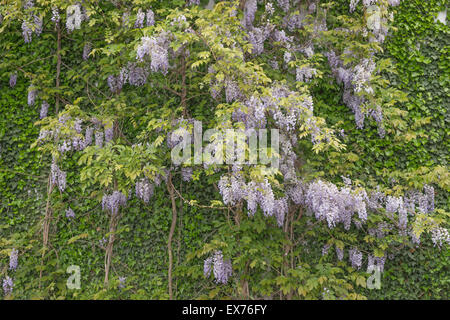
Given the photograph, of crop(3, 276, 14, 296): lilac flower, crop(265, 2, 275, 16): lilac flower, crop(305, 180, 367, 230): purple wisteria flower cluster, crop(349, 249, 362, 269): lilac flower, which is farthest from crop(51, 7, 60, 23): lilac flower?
crop(349, 249, 362, 269): lilac flower

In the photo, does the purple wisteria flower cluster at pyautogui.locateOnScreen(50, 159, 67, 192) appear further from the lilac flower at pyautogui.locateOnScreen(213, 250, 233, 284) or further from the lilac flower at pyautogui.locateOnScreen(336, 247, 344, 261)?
the lilac flower at pyautogui.locateOnScreen(336, 247, 344, 261)

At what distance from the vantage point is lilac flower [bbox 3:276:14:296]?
14.4 ft

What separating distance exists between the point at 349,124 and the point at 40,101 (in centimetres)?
312

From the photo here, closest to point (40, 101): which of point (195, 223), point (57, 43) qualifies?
point (57, 43)

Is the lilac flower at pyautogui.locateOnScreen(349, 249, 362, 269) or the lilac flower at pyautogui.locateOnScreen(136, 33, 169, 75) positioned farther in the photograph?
the lilac flower at pyautogui.locateOnScreen(349, 249, 362, 269)

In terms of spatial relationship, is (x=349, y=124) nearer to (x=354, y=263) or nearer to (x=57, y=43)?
(x=354, y=263)

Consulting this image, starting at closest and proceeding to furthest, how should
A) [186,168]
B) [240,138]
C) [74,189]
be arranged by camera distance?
[240,138] < [186,168] < [74,189]

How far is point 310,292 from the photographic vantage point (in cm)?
401

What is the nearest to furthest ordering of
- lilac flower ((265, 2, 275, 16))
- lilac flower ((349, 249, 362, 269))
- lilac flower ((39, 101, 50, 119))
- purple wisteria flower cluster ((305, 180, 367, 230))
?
purple wisteria flower cluster ((305, 180, 367, 230)) < lilac flower ((349, 249, 362, 269)) < lilac flower ((265, 2, 275, 16)) < lilac flower ((39, 101, 50, 119))

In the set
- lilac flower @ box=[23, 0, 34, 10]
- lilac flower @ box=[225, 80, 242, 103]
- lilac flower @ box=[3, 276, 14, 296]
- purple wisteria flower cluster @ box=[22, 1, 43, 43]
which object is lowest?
lilac flower @ box=[3, 276, 14, 296]

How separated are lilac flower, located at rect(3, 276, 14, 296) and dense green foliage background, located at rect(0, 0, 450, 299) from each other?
0.06m

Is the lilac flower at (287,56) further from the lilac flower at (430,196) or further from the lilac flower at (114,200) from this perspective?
the lilac flower at (114,200)

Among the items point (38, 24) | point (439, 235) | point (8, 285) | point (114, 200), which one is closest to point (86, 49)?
point (38, 24)

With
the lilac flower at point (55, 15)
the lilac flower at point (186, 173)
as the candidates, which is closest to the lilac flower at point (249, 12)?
the lilac flower at point (186, 173)
